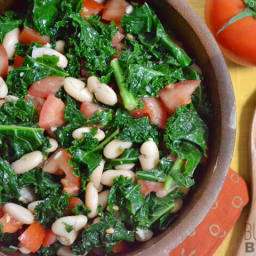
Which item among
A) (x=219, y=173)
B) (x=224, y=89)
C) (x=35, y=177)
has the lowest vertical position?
(x=35, y=177)

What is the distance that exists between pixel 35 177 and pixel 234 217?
138 cm

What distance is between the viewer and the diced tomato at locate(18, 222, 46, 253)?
1972mm

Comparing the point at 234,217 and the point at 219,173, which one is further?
the point at 234,217

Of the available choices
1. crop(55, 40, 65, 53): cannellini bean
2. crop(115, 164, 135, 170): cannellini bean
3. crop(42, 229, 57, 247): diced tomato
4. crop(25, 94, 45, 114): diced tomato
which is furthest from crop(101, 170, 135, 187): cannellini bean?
crop(55, 40, 65, 53): cannellini bean

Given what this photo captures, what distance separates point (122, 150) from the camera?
2.02m

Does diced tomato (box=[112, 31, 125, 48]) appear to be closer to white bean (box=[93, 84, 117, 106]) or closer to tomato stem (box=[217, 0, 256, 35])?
white bean (box=[93, 84, 117, 106])

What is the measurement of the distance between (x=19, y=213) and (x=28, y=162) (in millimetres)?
267

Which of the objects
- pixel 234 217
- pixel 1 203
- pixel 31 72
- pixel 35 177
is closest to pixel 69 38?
pixel 31 72

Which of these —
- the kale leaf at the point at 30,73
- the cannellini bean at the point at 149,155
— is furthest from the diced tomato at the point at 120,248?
the kale leaf at the point at 30,73

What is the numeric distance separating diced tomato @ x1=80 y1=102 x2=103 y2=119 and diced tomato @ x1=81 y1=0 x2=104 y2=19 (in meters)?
0.53

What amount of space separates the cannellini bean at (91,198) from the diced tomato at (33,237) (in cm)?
30

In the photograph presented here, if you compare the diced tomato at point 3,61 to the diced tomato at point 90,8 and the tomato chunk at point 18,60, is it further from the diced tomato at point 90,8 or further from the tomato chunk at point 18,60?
the diced tomato at point 90,8

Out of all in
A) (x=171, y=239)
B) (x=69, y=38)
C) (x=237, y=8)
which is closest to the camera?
(x=171, y=239)

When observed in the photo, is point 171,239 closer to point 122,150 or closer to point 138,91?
point 122,150
